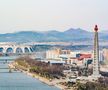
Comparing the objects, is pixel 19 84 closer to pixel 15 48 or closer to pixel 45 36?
pixel 15 48

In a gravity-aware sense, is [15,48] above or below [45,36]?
below

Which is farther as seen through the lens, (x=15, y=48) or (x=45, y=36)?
(x=45, y=36)

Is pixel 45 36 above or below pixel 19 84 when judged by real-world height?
above

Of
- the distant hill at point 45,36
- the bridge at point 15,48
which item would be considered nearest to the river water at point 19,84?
the bridge at point 15,48

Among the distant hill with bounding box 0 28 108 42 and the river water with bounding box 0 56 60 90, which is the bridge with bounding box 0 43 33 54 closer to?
the distant hill with bounding box 0 28 108 42

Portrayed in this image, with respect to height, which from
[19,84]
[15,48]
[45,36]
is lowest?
[19,84]

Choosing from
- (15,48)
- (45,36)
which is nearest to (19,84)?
(15,48)

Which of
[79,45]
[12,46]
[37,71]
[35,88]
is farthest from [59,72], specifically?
[79,45]

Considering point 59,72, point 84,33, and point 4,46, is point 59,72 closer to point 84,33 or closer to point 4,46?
point 4,46

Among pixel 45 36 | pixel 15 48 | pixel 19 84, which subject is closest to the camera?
pixel 19 84

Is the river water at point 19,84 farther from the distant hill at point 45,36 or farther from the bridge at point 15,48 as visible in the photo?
the distant hill at point 45,36

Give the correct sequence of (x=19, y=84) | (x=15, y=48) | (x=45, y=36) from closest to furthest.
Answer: (x=19, y=84) → (x=15, y=48) → (x=45, y=36)
